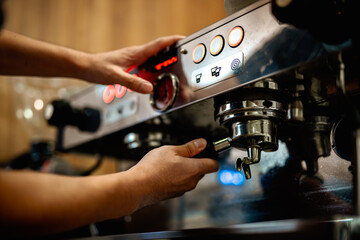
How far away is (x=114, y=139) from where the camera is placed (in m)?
0.77

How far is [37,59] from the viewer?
0.69 metres

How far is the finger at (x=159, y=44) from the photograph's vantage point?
0.61 m

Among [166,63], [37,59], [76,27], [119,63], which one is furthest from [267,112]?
[76,27]

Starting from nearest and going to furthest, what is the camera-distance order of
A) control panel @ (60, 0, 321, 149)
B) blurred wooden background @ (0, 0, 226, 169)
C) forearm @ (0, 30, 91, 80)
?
1. control panel @ (60, 0, 321, 149)
2. forearm @ (0, 30, 91, 80)
3. blurred wooden background @ (0, 0, 226, 169)

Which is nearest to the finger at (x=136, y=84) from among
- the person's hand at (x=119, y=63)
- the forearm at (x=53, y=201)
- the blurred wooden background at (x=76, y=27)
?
the person's hand at (x=119, y=63)

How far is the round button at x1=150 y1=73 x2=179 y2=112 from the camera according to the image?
1.85 feet

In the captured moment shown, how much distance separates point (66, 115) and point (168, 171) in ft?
1.39

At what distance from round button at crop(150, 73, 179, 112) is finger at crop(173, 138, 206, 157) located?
7 cm

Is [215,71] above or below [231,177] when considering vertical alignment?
above

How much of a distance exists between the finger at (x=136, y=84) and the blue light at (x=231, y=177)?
0.26 metres

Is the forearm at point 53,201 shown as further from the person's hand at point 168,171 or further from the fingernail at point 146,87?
the fingernail at point 146,87

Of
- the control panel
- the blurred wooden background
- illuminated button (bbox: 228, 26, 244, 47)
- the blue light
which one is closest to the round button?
the control panel

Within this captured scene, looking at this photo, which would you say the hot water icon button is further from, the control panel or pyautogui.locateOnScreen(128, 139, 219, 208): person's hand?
pyautogui.locateOnScreen(128, 139, 219, 208): person's hand

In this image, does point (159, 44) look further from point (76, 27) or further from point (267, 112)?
point (76, 27)
